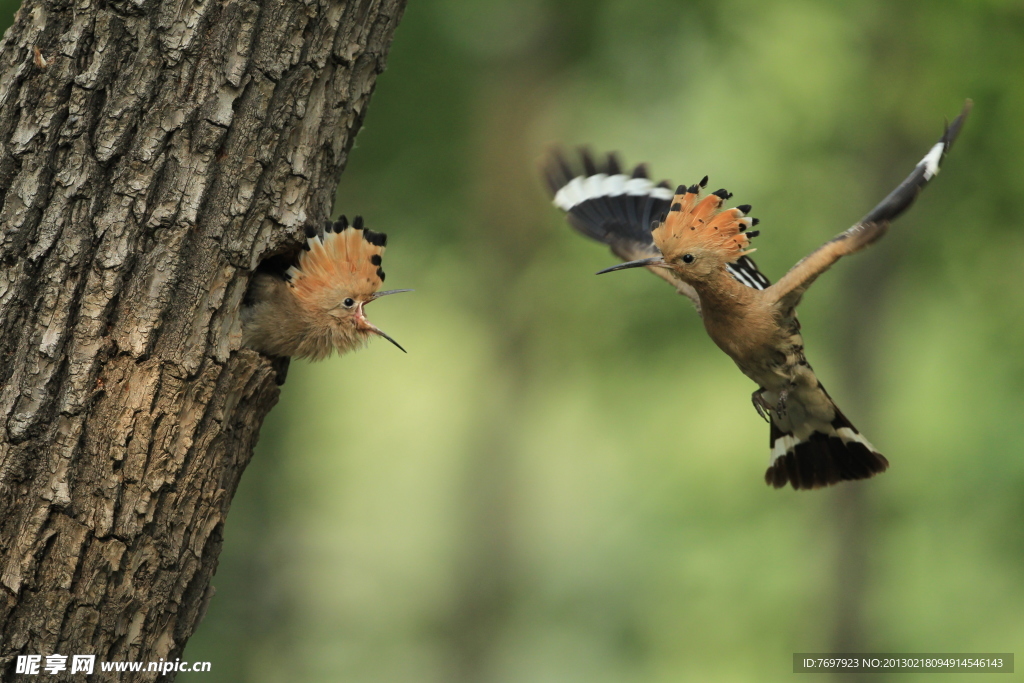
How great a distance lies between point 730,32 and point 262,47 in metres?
6.49

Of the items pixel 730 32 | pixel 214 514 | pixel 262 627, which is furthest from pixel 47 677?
pixel 730 32

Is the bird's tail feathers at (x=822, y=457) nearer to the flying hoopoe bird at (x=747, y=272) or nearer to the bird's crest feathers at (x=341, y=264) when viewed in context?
the flying hoopoe bird at (x=747, y=272)

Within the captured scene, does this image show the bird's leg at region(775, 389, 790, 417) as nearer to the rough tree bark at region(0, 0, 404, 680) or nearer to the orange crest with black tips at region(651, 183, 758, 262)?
the orange crest with black tips at region(651, 183, 758, 262)

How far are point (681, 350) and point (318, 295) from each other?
692 centimetres

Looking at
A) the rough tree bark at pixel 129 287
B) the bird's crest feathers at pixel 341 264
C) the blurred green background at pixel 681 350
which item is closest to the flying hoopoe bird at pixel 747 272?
the bird's crest feathers at pixel 341 264

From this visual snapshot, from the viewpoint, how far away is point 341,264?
10.6 feet

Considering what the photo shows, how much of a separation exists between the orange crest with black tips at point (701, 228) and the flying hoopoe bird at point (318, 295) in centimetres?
103

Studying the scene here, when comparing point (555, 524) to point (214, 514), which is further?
point (555, 524)

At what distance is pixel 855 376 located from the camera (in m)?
8.80

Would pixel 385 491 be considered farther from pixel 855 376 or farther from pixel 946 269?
pixel 946 269

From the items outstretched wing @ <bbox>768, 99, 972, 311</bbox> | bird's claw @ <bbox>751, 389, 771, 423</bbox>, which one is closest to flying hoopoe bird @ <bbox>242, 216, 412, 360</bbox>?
outstretched wing @ <bbox>768, 99, 972, 311</bbox>

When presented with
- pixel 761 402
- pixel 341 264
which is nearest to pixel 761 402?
pixel 761 402

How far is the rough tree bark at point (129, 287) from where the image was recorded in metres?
2.48

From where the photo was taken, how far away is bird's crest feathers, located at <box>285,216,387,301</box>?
3145mm
